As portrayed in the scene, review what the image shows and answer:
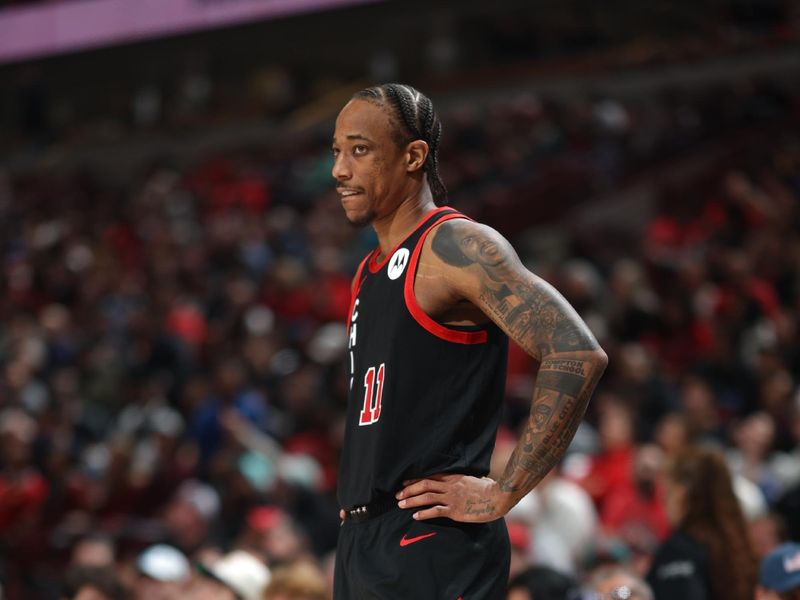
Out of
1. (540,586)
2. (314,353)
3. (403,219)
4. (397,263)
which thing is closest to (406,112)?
(403,219)

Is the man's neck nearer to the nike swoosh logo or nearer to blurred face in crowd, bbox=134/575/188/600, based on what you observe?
the nike swoosh logo

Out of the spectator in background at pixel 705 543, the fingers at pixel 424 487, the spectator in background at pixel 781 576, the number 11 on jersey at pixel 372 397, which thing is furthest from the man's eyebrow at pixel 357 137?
the spectator in background at pixel 705 543

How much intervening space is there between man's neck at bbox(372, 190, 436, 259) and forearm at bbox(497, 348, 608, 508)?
20.4 inches

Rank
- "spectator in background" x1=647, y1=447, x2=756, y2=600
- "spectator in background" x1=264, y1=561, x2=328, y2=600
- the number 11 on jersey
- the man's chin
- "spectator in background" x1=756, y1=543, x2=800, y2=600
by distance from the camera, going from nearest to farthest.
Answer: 1. the number 11 on jersey
2. the man's chin
3. "spectator in background" x1=756, y1=543, x2=800, y2=600
4. "spectator in background" x1=647, y1=447, x2=756, y2=600
5. "spectator in background" x1=264, y1=561, x2=328, y2=600

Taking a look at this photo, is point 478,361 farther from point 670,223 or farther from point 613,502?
point 670,223

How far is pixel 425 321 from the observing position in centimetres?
258

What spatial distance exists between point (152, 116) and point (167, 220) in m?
5.18

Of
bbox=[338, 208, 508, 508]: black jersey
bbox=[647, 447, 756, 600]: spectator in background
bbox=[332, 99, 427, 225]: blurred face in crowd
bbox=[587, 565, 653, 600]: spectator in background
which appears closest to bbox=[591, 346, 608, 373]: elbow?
bbox=[338, 208, 508, 508]: black jersey

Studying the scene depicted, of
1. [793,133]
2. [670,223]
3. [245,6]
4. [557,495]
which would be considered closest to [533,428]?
[557,495]

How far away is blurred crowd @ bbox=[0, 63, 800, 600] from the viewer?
6.45m

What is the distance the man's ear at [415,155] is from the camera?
274 cm

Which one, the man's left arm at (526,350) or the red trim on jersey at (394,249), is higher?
the red trim on jersey at (394,249)

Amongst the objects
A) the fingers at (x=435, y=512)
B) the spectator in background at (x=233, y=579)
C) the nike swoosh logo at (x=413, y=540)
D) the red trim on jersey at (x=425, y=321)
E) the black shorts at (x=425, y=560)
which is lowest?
the spectator in background at (x=233, y=579)

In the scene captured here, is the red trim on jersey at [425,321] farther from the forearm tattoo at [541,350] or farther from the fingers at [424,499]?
the fingers at [424,499]
